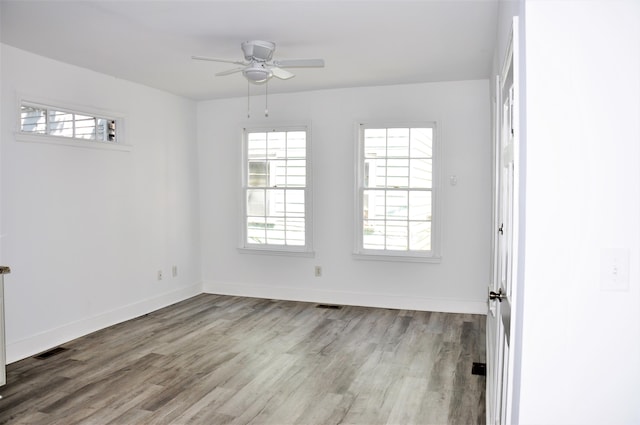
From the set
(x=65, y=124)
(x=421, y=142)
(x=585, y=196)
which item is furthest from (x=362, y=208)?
(x=585, y=196)

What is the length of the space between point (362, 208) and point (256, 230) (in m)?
1.48

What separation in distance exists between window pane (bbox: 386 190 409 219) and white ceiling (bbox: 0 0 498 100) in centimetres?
135

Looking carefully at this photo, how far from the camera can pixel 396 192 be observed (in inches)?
226

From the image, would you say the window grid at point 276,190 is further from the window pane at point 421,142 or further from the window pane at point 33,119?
the window pane at point 33,119

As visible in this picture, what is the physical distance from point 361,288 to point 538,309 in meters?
4.46

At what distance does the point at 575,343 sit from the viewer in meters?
1.49

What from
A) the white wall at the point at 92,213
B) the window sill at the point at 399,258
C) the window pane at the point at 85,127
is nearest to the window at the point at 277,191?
the window sill at the point at 399,258

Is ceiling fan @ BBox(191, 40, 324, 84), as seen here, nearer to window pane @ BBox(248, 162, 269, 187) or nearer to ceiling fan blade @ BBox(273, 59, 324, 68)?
ceiling fan blade @ BBox(273, 59, 324, 68)

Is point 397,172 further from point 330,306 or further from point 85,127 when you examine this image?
point 85,127

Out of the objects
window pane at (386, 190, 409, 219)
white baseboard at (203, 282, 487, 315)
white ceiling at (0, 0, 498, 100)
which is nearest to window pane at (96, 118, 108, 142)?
white ceiling at (0, 0, 498, 100)

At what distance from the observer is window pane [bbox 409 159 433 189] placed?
5.60 meters

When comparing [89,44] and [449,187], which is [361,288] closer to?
[449,187]

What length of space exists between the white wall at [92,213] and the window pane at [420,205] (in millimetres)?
2901

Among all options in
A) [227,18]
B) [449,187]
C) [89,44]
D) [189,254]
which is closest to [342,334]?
[449,187]
